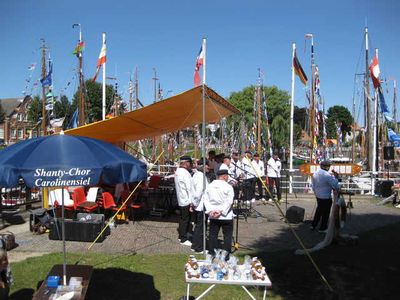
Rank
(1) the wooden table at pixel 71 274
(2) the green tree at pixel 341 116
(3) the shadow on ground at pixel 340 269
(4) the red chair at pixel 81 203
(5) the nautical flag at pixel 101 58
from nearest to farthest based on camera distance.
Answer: (1) the wooden table at pixel 71 274 < (3) the shadow on ground at pixel 340 269 < (4) the red chair at pixel 81 203 < (5) the nautical flag at pixel 101 58 < (2) the green tree at pixel 341 116

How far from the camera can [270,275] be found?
6.72 metres

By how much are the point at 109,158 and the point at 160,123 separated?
7662 mm

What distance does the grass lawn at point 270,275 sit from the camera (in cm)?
591

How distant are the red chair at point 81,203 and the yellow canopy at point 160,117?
161 centimetres

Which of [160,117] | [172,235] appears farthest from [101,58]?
[172,235]

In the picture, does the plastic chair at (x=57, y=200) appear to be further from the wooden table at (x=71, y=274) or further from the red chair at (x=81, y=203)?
the wooden table at (x=71, y=274)

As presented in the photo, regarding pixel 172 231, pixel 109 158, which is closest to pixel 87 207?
pixel 172 231

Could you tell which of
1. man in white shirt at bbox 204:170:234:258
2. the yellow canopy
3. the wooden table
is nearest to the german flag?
the yellow canopy

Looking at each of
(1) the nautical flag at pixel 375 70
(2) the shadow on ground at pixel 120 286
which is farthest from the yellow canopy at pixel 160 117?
(1) the nautical flag at pixel 375 70

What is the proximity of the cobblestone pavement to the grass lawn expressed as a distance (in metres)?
0.55

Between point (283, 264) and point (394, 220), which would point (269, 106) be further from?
point (283, 264)

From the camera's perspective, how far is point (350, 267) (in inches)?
283

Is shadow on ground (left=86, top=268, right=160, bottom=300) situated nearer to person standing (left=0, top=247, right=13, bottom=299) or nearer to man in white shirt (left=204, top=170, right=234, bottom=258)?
man in white shirt (left=204, top=170, right=234, bottom=258)

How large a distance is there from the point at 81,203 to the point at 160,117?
317 cm
